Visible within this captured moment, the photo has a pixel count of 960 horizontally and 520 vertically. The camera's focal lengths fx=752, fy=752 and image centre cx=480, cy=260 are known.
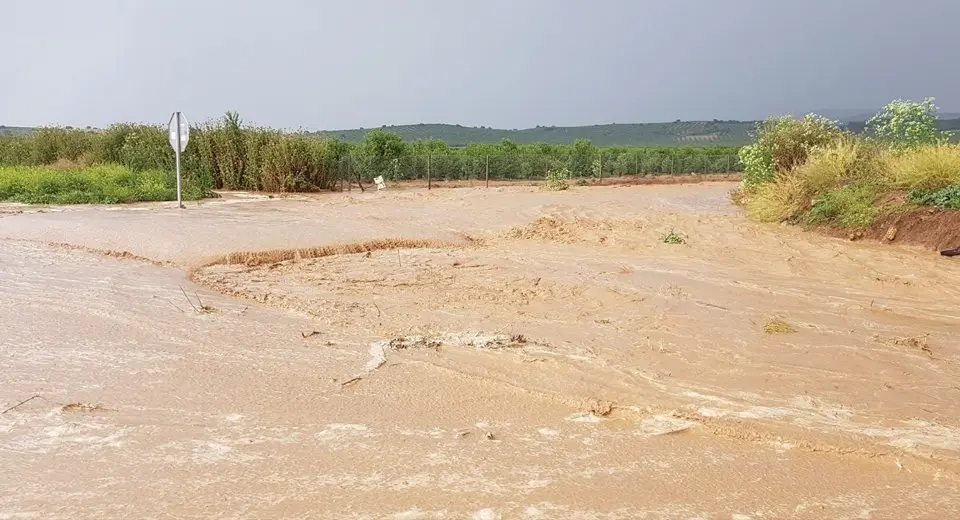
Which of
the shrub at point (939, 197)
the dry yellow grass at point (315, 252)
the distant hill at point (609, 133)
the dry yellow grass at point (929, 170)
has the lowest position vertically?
the dry yellow grass at point (315, 252)

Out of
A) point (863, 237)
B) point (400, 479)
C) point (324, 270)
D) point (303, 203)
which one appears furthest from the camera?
point (303, 203)

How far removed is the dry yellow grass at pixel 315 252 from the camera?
922 centimetres

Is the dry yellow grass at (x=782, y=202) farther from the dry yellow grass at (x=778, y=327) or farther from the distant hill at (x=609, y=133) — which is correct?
the distant hill at (x=609, y=133)

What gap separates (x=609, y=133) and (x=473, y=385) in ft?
437

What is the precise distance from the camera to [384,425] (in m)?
4.06

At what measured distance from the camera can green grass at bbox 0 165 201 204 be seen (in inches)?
662

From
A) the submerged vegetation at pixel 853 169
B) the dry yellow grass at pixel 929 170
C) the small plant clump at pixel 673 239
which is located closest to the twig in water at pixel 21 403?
the small plant clump at pixel 673 239

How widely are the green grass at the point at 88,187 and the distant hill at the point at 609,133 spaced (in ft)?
290

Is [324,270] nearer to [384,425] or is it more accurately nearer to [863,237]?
[384,425]

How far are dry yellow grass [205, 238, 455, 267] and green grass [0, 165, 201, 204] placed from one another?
9.23 meters

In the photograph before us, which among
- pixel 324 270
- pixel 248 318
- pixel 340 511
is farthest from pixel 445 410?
pixel 324 270

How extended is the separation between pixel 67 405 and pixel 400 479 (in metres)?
2.13

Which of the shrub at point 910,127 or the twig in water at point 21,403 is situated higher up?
the shrub at point 910,127

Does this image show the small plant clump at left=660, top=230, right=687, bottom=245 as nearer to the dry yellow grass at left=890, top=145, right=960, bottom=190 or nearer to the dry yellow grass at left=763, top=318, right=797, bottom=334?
the dry yellow grass at left=890, top=145, right=960, bottom=190
